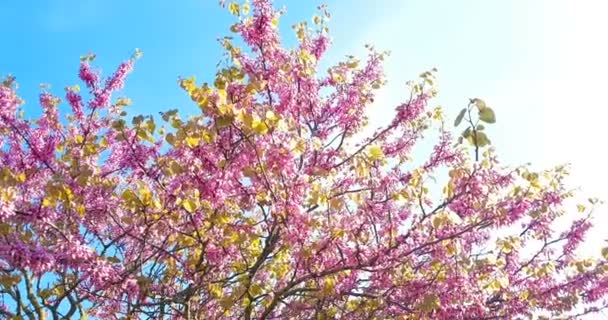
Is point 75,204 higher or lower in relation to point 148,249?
lower

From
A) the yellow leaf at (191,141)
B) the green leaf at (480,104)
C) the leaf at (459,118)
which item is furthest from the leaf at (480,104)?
the yellow leaf at (191,141)

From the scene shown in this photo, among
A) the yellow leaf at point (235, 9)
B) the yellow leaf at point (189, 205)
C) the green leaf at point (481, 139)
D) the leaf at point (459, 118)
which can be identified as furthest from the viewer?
the yellow leaf at point (235, 9)

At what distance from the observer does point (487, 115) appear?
3723 mm

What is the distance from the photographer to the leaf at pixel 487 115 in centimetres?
371

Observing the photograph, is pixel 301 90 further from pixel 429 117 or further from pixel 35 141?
pixel 35 141

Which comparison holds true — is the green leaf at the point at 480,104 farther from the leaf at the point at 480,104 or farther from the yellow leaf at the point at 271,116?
the yellow leaf at the point at 271,116

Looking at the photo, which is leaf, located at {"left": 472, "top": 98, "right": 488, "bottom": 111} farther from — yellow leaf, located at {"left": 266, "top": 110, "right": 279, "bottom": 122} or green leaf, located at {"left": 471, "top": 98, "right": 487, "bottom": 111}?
yellow leaf, located at {"left": 266, "top": 110, "right": 279, "bottom": 122}

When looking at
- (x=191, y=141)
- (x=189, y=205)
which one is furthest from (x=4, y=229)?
(x=191, y=141)

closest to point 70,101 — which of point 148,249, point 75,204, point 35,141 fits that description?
point 35,141

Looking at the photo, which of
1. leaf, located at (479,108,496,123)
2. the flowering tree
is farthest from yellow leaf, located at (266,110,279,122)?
leaf, located at (479,108,496,123)

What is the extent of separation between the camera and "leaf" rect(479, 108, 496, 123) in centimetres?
371

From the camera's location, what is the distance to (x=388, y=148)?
9.09 metres

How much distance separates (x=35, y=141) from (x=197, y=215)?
3481 mm

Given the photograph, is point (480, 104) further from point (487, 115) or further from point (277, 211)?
point (277, 211)
